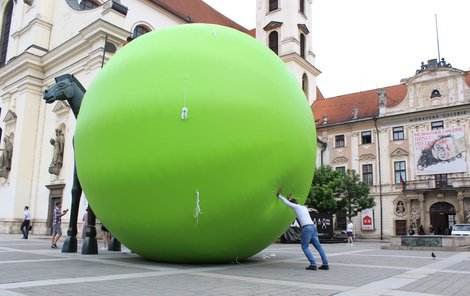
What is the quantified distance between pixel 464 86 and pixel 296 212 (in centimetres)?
3377

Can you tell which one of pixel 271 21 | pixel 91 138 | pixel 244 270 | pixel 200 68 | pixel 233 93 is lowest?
pixel 244 270

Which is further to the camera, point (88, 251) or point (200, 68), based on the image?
point (88, 251)

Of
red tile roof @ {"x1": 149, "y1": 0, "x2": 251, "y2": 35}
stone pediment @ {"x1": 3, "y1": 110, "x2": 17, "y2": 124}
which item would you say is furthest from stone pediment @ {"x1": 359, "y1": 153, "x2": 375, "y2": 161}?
stone pediment @ {"x1": 3, "y1": 110, "x2": 17, "y2": 124}

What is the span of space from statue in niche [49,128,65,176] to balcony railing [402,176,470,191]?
27868mm

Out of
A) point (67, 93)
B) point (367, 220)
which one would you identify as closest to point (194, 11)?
point (367, 220)

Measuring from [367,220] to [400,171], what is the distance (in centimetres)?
533

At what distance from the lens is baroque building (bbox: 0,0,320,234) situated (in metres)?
24.5

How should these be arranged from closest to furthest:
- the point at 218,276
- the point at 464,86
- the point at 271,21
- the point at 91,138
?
1. the point at 218,276
2. the point at 91,138
3. the point at 464,86
4. the point at 271,21

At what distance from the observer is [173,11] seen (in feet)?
106

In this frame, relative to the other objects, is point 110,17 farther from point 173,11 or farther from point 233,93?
Answer: point 233,93

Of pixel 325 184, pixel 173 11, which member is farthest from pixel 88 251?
pixel 173 11

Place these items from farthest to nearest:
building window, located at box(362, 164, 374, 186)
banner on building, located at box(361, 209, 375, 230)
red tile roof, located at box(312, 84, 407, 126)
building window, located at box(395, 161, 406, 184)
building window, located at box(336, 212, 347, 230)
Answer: red tile roof, located at box(312, 84, 407, 126) < building window, located at box(362, 164, 374, 186) < building window, located at box(336, 212, 347, 230) < banner on building, located at box(361, 209, 375, 230) < building window, located at box(395, 161, 406, 184)

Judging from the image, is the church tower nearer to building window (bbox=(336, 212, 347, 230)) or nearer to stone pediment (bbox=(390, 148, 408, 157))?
stone pediment (bbox=(390, 148, 408, 157))

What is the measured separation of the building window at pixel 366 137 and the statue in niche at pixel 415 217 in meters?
7.53
